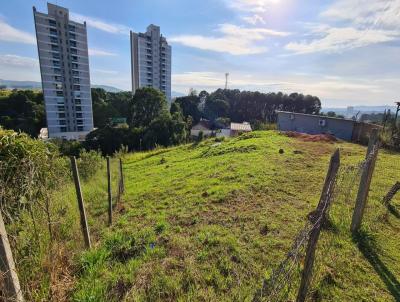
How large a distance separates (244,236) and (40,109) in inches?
1811

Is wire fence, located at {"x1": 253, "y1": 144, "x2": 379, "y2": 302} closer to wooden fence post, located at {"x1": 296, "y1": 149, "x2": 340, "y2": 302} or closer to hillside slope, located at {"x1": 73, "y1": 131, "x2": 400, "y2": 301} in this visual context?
wooden fence post, located at {"x1": 296, "y1": 149, "x2": 340, "y2": 302}

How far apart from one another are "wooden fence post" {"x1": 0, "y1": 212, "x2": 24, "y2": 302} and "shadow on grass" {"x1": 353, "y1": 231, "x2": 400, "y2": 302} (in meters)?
3.76

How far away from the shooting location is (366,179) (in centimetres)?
329

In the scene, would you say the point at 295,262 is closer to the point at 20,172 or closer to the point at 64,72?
the point at 20,172

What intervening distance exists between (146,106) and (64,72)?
1915cm

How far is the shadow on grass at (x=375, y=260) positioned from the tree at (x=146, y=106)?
96.5ft

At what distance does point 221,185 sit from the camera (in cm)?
611

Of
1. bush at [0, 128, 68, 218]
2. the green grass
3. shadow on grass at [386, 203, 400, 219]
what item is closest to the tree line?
the green grass

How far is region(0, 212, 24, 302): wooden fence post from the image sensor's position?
1727mm

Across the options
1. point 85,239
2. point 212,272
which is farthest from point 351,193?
point 85,239

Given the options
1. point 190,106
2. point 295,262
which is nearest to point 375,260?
point 295,262

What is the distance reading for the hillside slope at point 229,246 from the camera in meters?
2.54

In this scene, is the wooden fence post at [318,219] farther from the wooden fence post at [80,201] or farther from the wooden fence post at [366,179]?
the wooden fence post at [80,201]

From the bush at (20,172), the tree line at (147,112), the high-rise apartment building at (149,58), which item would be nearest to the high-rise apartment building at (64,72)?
the tree line at (147,112)
